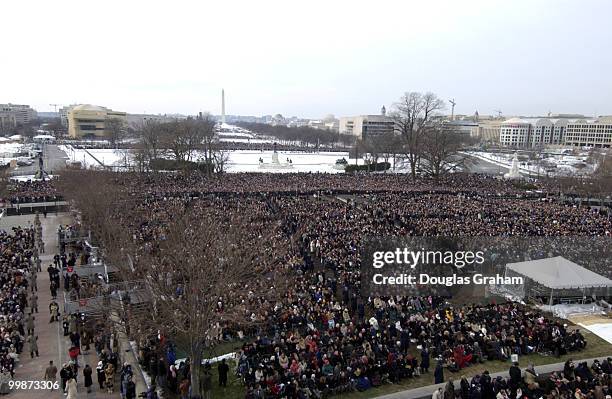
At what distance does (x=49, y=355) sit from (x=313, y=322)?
6.72m

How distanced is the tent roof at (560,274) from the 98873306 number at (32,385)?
14.0 metres

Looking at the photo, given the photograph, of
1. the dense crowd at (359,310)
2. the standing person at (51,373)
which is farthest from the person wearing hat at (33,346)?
the dense crowd at (359,310)

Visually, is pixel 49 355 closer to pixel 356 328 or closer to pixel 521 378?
pixel 356 328

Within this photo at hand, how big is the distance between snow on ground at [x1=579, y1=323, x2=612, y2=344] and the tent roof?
133 centimetres

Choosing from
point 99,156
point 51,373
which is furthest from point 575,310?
point 99,156

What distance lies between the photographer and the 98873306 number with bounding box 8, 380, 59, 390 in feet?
33.6

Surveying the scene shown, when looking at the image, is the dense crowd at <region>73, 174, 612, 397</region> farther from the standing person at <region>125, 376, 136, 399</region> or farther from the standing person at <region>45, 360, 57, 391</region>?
the standing person at <region>45, 360, 57, 391</region>

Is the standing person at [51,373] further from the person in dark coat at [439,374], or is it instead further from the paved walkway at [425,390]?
the person in dark coat at [439,374]

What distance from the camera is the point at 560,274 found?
15281 mm

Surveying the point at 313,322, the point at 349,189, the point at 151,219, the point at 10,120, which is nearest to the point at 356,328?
the point at 313,322

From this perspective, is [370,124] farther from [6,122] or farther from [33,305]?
[33,305]

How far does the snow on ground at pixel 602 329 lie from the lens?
44.1 feet

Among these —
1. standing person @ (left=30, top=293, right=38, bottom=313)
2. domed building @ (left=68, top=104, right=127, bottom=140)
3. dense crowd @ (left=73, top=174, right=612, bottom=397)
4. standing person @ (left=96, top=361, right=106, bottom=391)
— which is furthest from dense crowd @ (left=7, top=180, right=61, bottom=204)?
domed building @ (left=68, top=104, right=127, bottom=140)

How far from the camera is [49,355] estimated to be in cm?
1175
